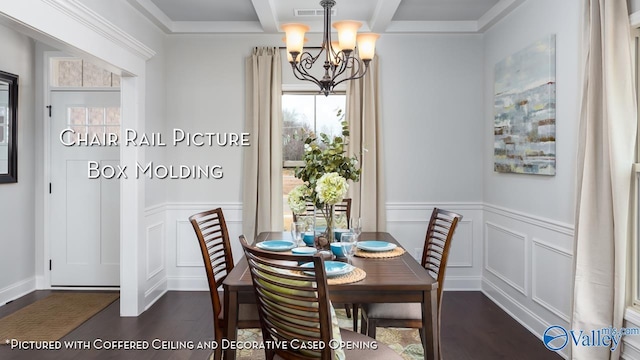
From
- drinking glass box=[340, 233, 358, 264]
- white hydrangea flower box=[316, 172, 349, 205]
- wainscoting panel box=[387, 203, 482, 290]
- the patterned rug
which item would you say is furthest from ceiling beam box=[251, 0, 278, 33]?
the patterned rug

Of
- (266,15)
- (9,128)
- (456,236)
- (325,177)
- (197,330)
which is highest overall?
(266,15)

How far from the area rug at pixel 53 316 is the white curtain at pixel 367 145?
8.30 ft

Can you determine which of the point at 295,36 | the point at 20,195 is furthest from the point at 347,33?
the point at 20,195

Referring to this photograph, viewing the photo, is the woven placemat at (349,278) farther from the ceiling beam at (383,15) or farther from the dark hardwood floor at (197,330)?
the ceiling beam at (383,15)

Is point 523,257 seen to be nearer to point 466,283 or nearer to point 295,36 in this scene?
point 466,283

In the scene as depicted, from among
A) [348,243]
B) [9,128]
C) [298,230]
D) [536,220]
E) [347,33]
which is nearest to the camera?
[348,243]

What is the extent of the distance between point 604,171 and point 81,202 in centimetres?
451

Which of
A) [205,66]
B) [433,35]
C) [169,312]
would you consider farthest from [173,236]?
[433,35]

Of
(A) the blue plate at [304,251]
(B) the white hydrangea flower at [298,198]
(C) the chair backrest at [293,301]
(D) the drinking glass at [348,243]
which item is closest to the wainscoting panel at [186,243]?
(B) the white hydrangea flower at [298,198]

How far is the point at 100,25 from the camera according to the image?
3.08 metres

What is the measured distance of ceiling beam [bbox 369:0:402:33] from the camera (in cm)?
365

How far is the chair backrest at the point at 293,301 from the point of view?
1587mm

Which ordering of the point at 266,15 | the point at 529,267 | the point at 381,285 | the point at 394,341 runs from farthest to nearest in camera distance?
the point at 266,15, the point at 529,267, the point at 394,341, the point at 381,285

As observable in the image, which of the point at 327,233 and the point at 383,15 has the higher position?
the point at 383,15
